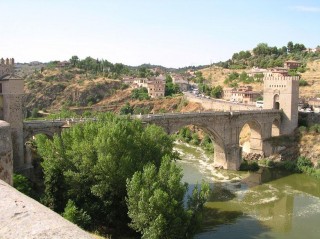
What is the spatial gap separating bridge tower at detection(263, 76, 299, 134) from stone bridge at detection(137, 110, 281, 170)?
2.48ft

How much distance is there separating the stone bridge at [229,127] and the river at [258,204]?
1.65 meters

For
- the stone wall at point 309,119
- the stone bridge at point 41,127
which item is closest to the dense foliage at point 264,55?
the stone wall at point 309,119

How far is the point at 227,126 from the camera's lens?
35062 millimetres

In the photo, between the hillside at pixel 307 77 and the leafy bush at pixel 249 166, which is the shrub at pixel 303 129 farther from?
the hillside at pixel 307 77

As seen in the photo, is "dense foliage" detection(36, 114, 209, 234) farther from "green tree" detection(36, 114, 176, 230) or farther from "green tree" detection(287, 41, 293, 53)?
"green tree" detection(287, 41, 293, 53)

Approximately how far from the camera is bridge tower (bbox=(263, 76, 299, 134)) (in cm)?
3953

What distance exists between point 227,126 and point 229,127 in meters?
0.30

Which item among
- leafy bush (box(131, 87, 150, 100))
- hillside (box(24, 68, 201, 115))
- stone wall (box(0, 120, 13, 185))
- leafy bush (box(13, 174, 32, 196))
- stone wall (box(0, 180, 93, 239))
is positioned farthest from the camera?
hillside (box(24, 68, 201, 115))

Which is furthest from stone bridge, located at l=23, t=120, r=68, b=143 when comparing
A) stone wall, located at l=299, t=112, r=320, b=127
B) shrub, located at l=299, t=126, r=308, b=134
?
stone wall, located at l=299, t=112, r=320, b=127

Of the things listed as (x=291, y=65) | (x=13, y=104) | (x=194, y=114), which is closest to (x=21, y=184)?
(x=13, y=104)

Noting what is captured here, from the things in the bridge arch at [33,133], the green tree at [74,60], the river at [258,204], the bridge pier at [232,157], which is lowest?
the river at [258,204]

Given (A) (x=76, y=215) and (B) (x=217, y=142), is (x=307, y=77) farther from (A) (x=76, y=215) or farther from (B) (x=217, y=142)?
(A) (x=76, y=215)

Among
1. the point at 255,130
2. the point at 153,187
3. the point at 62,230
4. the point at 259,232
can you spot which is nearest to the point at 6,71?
the point at 153,187

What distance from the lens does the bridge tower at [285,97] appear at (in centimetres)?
3953
